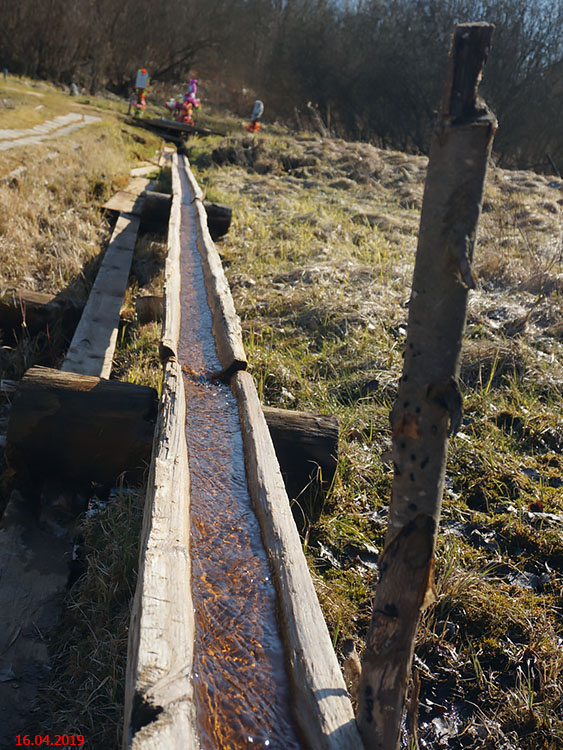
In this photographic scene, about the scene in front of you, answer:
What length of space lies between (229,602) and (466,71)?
1560 mm

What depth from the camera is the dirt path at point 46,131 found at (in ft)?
26.3

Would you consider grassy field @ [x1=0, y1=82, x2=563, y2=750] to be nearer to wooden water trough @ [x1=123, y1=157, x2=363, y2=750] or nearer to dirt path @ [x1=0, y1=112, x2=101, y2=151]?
wooden water trough @ [x1=123, y1=157, x2=363, y2=750]

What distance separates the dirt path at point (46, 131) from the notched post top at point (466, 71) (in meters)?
7.74

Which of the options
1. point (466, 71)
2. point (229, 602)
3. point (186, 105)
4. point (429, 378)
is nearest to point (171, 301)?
point (229, 602)

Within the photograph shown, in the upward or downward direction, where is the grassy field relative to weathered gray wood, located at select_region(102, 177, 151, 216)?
downward

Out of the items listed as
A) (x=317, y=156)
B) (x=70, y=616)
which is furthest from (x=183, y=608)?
(x=317, y=156)

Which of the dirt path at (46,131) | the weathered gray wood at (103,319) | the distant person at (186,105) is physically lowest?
the weathered gray wood at (103,319)

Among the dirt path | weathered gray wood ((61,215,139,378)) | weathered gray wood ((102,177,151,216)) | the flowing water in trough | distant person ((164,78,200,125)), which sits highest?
distant person ((164,78,200,125))

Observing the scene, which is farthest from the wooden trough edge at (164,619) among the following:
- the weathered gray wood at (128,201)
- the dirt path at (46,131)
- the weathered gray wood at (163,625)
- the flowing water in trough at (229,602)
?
the dirt path at (46,131)

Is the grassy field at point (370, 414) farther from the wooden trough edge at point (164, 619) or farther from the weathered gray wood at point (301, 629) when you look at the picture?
the wooden trough edge at point (164, 619)

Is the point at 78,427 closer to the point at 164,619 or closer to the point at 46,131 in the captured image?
the point at 164,619

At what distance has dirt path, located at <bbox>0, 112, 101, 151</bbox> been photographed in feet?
26.3

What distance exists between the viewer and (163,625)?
58.0 inches

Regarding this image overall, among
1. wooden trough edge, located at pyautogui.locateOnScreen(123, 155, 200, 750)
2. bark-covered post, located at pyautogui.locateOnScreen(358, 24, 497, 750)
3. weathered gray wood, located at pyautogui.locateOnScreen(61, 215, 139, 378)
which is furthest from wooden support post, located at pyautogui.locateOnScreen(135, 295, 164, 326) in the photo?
bark-covered post, located at pyautogui.locateOnScreen(358, 24, 497, 750)
